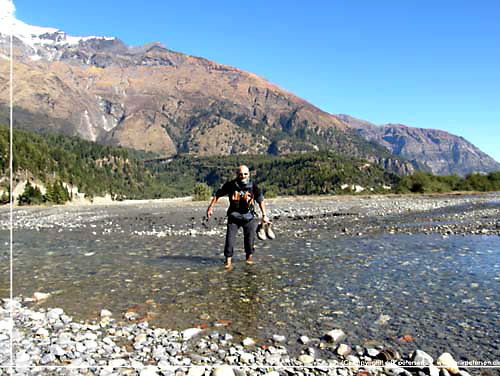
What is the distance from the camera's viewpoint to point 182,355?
6.66 meters

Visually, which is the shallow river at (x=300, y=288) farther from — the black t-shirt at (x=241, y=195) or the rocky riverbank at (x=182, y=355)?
the black t-shirt at (x=241, y=195)

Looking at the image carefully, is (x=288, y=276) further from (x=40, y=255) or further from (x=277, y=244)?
(x=40, y=255)

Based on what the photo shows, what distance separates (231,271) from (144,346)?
245 inches

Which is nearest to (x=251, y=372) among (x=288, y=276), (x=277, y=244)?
(x=288, y=276)

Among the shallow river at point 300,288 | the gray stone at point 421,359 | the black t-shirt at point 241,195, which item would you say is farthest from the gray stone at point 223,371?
the black t-shirt at point 241,195

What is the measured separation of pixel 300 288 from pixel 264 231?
17.9 feet

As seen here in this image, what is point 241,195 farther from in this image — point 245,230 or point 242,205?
point 245,230

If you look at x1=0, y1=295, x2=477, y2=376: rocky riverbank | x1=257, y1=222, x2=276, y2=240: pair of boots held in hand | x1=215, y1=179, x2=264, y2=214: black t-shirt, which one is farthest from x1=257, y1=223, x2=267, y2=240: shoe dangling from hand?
x1=0, y1=295, x2=477, y2=376: rocky riverbank

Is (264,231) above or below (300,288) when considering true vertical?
above

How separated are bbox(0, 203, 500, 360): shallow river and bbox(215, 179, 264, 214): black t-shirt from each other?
2.00m

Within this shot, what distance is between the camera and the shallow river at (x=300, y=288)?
25.3ft

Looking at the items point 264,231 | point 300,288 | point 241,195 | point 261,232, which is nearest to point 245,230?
point 241,195

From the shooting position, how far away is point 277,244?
18891 mm

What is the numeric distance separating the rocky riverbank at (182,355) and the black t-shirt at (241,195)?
21.7 feet
